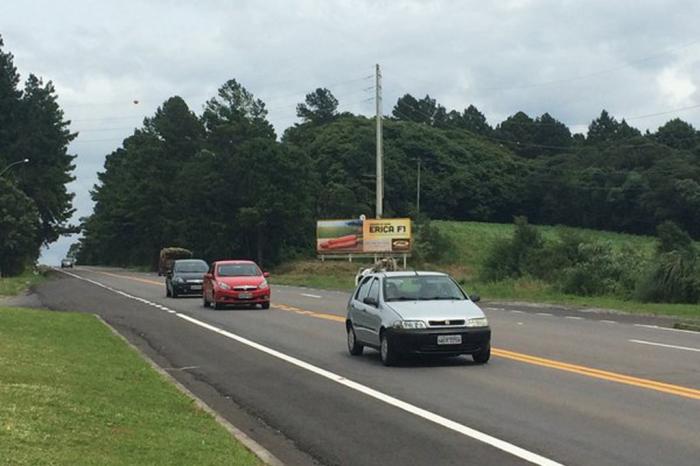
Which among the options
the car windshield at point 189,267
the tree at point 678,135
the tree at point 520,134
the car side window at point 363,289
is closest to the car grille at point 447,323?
the car side window at point 363,289

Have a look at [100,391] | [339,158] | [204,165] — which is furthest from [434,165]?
[100,391]

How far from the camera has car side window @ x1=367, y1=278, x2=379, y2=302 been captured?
1540 centimetres

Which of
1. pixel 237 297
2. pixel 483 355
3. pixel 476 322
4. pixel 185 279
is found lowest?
pixel 483 355

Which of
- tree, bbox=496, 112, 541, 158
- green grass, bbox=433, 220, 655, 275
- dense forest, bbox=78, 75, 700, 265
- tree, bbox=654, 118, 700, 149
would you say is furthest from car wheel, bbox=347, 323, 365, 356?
tree, bbox=496, 112, 541, 158

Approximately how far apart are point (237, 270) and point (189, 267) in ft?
26.7

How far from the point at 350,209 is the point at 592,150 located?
4722 centimetres

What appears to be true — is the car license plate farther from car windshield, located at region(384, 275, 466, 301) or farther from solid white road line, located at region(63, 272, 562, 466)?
solid white road line, located at region(63, 272, 562, 466)

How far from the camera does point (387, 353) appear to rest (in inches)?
562

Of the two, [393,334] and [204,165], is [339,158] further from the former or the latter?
[393,334]

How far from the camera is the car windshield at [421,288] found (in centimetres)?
1513

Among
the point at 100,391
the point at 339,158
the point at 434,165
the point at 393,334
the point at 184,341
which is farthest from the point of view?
the point at 434,165

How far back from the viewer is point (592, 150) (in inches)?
5079

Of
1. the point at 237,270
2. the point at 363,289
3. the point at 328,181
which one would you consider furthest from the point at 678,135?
the point at 363,289

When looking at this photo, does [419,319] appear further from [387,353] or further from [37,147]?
[37,147]
